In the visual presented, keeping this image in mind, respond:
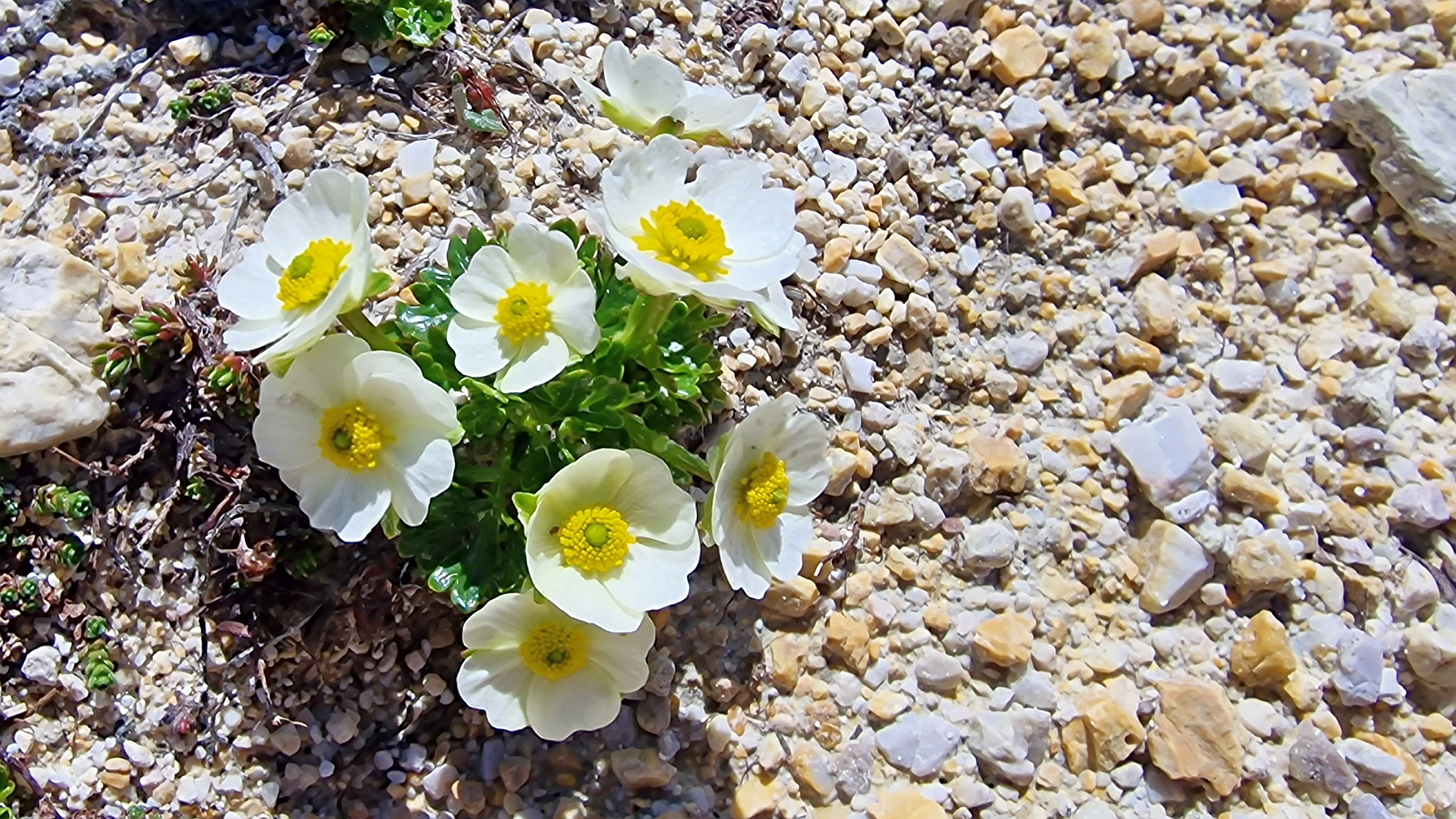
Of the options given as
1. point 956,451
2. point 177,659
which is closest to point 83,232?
point 177,659

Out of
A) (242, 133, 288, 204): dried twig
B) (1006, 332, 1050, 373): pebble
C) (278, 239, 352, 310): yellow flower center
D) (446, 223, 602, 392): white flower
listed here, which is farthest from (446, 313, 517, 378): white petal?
(1006, 332, 1050, 373): pebble

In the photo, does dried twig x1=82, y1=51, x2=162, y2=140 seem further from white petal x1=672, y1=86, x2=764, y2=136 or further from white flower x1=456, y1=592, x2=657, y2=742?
white flower x1=456, y1=592, x2=657, y2=742

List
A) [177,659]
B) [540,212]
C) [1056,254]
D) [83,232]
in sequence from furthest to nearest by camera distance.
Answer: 1. [1056,254]
2. [540,212]
3. [83,232]
4. [177,659]

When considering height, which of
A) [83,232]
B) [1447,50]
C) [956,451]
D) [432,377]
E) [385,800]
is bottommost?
[385,800]

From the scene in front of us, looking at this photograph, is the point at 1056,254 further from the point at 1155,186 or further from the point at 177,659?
the point at 177,659

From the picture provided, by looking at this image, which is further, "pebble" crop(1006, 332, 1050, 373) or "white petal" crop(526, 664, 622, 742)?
"pebble" crop(1006, 332, 1050, 373)

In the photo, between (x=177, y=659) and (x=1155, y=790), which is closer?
(x=177, y=659)
